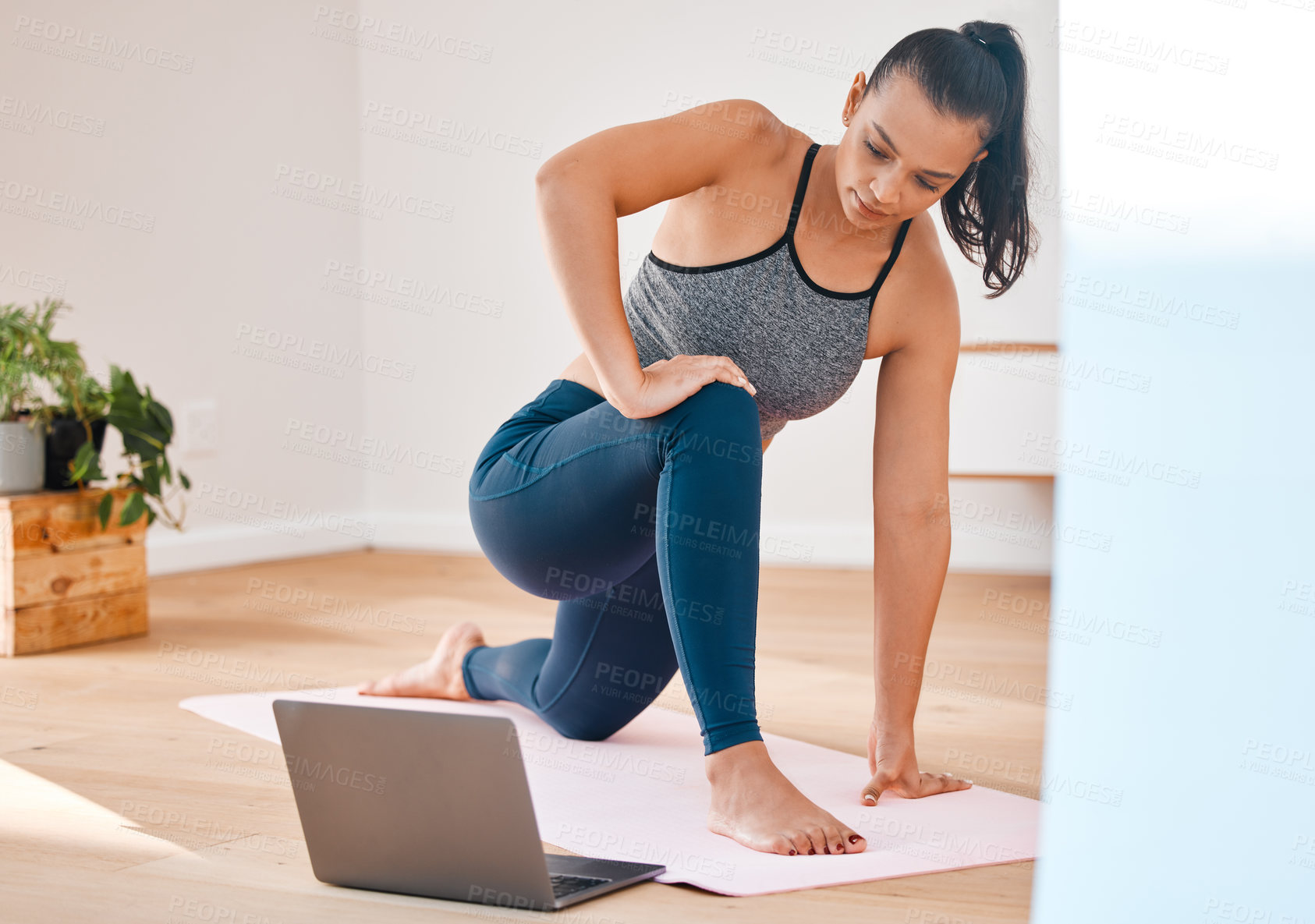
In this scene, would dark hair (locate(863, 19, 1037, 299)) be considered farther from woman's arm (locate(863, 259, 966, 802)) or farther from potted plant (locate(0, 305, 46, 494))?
potted plant (locate(0, 305, 46, 494))

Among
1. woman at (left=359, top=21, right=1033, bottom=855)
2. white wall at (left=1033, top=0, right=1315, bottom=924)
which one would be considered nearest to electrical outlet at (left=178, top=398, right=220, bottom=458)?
woman at (left=359, top=21, right=1033, bottom=855)

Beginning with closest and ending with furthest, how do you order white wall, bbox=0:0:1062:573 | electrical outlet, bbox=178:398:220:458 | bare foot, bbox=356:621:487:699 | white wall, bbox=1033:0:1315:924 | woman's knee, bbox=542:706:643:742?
white wall, bbox=1033:0:1315:924 → woman's knee, bbox=542:706:643:742 → bare foot, bbox=356:621:487:699 → white wall, bbox=0:0:1062:573 → electrical outlet, bbox=178:398:220:458

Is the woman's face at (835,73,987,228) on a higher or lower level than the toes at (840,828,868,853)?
higher

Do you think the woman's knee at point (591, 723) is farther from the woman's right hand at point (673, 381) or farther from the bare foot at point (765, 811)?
the woman's right hand at point (673, 381)

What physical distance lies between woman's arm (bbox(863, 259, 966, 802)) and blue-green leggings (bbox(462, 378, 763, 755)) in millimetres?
231

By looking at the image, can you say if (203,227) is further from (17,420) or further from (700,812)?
(700,812)

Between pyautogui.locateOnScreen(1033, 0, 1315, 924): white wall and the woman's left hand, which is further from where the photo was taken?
the woman's left hand

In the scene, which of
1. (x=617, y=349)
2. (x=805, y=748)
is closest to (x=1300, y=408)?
(x=617, y=349)

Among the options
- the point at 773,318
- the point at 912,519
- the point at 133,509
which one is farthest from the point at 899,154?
the point at 133,509

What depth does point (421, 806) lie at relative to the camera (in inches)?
35.2

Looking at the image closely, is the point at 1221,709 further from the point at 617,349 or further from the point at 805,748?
the point at 805,748

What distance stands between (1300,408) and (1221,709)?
4.6 inches

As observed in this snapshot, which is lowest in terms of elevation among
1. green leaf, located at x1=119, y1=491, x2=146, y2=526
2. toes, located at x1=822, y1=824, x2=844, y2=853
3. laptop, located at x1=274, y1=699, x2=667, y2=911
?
toes, located at x1=822, y1=824, x2=844, y2=853

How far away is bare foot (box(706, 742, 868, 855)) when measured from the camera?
1.01 m
